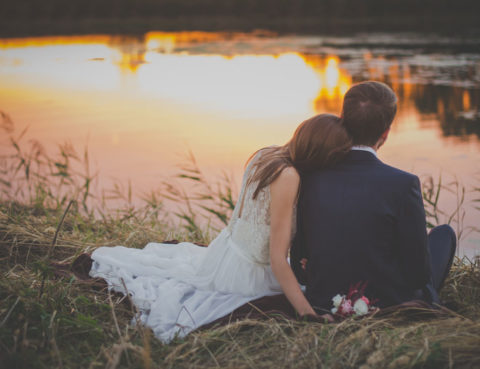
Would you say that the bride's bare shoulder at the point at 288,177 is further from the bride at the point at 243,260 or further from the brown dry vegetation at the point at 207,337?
the brown dry vegetation at the point at 207,337

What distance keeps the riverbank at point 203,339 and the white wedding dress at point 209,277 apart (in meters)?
0.10

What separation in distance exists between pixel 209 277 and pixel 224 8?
27155 millimetres

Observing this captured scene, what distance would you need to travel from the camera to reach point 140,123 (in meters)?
8.24

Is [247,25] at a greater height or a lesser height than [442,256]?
greater

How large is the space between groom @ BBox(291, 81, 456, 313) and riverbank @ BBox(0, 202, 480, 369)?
175 mm

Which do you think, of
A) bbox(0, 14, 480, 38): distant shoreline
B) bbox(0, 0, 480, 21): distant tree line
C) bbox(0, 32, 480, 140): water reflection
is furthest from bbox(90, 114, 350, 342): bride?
bbox(0, 0, 480, 21): distant tree line

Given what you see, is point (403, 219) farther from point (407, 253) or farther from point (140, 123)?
point (140, 123)

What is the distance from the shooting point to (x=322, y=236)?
224 centimetres

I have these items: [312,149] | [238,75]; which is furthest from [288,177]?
[238,75]

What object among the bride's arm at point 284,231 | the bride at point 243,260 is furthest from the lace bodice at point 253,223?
the bride's arm at point 284,231

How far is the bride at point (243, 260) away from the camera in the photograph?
7.27ft

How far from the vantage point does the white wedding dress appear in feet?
7.83

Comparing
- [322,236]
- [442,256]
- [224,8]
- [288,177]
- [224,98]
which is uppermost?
[224,8]

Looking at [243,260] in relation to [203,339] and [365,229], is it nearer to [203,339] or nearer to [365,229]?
[203,339]
